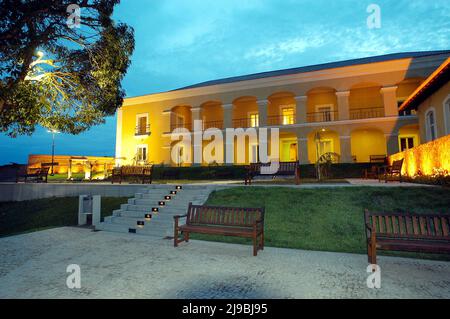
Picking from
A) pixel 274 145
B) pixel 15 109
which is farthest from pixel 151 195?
pixel 274 145

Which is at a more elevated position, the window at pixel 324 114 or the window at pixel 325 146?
the window at pixel 324 114

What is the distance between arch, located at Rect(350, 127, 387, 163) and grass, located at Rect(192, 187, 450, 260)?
1424cm

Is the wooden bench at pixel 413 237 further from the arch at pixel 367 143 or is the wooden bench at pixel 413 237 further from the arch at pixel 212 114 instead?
the arch at pixel 212 114

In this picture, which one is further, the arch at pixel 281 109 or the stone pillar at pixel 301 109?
the arch at pixel 281 109

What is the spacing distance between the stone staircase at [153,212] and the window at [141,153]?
16.2 metres

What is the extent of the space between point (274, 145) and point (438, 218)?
17730mm

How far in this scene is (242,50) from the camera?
183250 mm

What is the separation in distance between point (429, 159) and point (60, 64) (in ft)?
45.2

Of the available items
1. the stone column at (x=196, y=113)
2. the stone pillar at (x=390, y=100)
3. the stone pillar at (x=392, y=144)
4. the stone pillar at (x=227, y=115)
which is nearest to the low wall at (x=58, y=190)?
the stone pillar at (x=227, y=115)

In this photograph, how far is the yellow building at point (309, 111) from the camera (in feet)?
60.1

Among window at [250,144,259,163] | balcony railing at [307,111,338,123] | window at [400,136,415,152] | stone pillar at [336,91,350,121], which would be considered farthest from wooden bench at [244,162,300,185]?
window at [400,136,415,152]

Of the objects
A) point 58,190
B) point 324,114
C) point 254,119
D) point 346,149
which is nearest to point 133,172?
point 58,190

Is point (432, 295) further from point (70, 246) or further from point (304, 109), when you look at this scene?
point (304, 109)

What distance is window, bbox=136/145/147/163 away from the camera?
1001 inches
